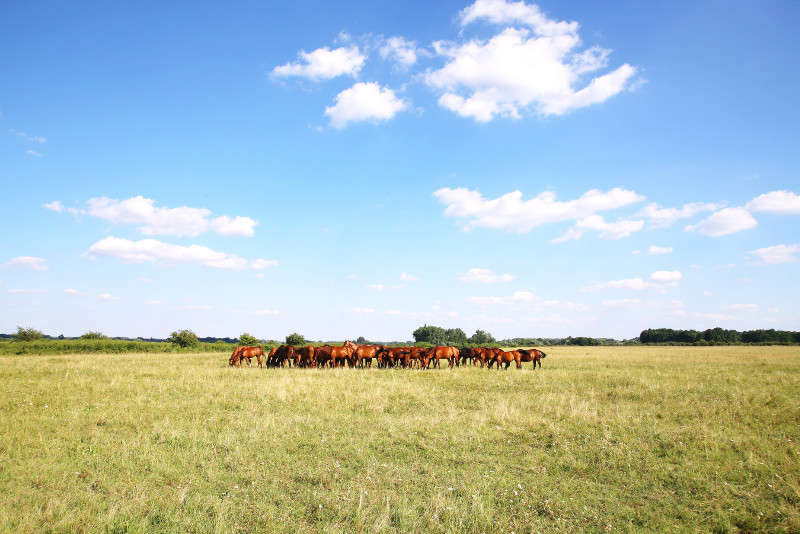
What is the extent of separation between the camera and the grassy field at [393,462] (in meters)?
5.79

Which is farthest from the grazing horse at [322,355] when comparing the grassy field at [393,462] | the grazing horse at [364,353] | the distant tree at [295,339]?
the distant tree at [295,339]

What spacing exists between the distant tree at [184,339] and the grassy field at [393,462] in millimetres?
39545

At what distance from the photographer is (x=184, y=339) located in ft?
169

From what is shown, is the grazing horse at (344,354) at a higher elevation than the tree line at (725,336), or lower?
higher

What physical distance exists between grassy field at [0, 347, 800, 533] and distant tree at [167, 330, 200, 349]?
130 feet

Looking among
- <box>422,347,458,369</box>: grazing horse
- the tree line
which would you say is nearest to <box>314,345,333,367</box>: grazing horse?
<box>422,347,458,369</box>: grazing horse

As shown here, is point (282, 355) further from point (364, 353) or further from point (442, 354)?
point (442, 354)

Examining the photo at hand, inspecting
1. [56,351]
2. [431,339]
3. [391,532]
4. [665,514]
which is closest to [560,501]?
[665,514]

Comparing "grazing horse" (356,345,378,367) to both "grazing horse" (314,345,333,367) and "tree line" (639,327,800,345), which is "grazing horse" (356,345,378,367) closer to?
"grazing horse" (314,345,333,367)

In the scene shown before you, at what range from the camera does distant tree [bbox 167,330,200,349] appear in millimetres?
51656

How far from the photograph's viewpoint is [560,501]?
6398 millimetres

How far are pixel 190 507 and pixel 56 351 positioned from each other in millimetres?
47577

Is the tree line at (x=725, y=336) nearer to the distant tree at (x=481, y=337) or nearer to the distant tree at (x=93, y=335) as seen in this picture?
the distant tree at (x=481, y=337)

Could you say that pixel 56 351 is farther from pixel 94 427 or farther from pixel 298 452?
pixel 298 452
